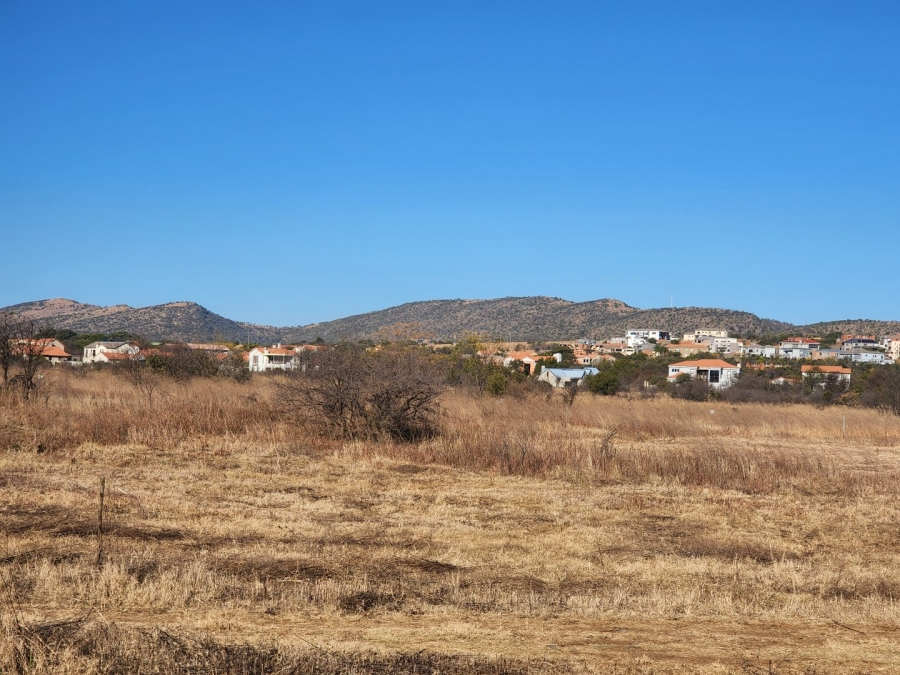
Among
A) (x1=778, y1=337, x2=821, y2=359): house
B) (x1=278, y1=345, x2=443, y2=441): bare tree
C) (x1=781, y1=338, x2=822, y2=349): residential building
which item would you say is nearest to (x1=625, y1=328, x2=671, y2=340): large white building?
(x1=781, y1=338, x2=822, y2=349): residential building

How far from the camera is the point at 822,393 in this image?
181 ft

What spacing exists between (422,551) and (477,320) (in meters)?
139

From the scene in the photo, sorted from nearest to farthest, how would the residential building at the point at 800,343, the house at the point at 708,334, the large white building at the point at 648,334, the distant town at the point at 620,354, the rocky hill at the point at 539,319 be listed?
the distant town at the point at 620,354, the residential building at the point at 800,343, the rocky hill at the point at 539,319, the large white building at the point at 648,334, the house at the point at 708,334

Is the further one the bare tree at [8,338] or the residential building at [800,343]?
the residential building at [800,343]

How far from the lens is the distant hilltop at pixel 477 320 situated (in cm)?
13200

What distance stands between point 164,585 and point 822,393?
177 ft

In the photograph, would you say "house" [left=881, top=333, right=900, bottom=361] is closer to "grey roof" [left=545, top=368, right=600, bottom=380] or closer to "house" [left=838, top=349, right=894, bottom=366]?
"house" [left=838, top=349, right=894, bottom=366]

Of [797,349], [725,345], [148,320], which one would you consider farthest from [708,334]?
[148,320]

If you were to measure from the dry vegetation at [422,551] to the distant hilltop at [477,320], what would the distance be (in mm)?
107225

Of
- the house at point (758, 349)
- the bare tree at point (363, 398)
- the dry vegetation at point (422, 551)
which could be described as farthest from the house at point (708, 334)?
the bare tree at point (363, 398)

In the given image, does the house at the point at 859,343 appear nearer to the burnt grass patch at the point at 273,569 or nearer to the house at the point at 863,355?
the house at the point at 863,355

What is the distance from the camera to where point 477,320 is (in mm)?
149875

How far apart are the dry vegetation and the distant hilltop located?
352ft

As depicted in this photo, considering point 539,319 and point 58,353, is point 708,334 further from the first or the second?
point 58,353
